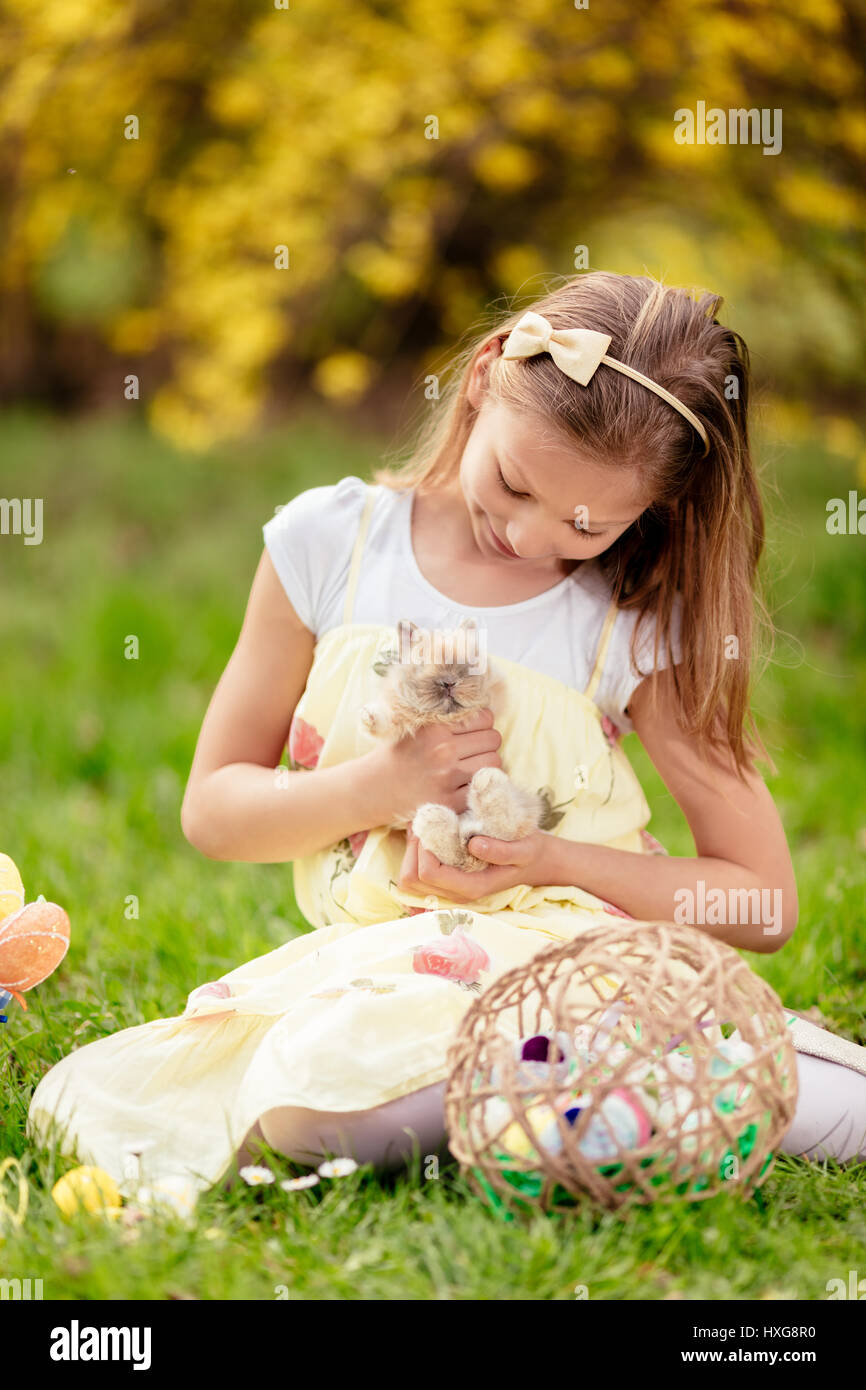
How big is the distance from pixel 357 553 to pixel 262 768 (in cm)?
41

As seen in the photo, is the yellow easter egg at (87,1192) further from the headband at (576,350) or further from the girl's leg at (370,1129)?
the headband at (576,350)

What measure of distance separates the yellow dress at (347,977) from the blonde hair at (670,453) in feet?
0.44

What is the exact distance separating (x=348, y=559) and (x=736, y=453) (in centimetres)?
67

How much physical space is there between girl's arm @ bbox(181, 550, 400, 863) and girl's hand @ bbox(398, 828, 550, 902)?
116mm

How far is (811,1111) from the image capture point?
2.06 meters

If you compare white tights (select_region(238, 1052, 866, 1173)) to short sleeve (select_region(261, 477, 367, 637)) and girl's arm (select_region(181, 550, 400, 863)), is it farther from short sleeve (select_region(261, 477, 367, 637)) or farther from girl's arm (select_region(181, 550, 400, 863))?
short sleeve (select_region(261, 477, 367, 637))

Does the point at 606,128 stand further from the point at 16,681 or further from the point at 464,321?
the point at 16,681

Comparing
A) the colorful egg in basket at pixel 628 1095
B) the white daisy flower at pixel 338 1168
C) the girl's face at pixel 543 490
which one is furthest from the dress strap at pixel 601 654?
the white daisy flower at pixel 338 1168

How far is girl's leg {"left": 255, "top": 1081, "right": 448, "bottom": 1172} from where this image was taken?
1.84 metres

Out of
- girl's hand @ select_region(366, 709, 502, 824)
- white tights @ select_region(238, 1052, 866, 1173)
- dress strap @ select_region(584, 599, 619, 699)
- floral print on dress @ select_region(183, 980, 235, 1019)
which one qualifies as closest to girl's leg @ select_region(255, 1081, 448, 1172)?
white tights @ select_region(238, 1052, 866, 1173)

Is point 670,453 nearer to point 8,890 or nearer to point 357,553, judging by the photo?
point 357,553

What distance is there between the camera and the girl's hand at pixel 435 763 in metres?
2.09

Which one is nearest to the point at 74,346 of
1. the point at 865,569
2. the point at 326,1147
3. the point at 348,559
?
the point at 865,569

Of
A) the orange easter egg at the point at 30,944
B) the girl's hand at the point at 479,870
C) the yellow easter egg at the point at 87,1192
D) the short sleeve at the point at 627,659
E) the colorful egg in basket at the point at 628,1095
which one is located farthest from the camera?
the short sleeve at the point at 627,659
